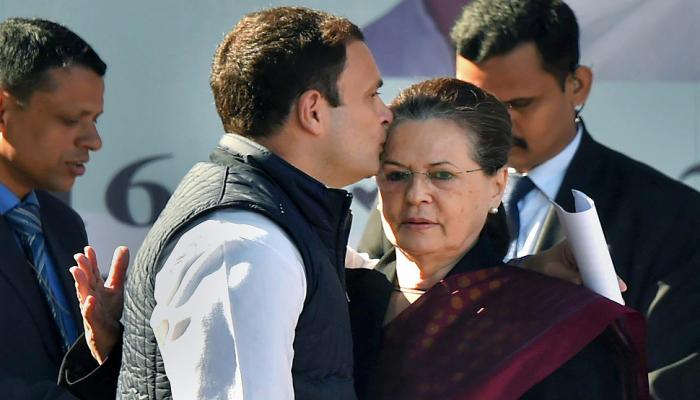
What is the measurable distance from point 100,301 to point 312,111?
612 millimetres

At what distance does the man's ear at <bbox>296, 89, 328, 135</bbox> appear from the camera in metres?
2.00

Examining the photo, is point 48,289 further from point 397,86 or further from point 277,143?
point 397,86

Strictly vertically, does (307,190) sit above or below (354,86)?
below

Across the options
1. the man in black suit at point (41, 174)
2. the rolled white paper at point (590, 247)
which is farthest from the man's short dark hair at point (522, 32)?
the rolled white paper at point (590, 247)

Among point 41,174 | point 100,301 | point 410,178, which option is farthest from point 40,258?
point 410,178

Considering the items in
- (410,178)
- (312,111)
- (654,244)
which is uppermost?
(312,111)

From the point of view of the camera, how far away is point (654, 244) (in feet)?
9.59

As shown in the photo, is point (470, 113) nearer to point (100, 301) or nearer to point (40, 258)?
point (100, 301)

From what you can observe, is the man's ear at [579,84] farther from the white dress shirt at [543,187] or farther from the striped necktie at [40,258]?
the striped necktie at [40,258]

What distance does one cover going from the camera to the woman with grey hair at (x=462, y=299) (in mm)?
2129

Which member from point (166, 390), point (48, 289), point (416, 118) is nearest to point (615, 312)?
point (416, 118)

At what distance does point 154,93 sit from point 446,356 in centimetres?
193

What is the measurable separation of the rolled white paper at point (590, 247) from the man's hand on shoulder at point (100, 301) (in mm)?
834

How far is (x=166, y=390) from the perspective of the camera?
72.6 inches
